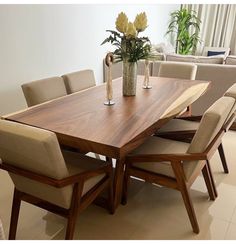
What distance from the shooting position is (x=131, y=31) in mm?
1945

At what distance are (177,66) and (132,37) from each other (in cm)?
124

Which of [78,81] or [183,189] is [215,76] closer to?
[78,81]

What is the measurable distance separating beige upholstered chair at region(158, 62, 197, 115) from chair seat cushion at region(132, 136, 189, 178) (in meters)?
1.22

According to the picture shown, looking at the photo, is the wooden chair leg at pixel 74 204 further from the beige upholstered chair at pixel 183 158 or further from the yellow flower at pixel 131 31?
the yellow flower at pixel 131 31

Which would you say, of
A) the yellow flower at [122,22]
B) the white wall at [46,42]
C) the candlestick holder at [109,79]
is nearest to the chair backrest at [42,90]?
the candlestick holder at [109,79]

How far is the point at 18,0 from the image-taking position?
2635 millimetres

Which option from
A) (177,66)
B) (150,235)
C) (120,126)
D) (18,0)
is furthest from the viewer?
(177,66)

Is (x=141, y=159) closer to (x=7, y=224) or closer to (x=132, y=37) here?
(x=132, y=37)

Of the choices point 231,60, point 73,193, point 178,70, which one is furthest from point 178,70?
point 73,193

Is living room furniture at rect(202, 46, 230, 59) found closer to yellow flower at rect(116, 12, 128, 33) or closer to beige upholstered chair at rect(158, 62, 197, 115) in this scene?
beige upholstered chair at rect(158, 62, 197, 115)

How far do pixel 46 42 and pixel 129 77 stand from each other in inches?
54.6

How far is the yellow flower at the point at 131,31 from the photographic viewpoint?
1.93m

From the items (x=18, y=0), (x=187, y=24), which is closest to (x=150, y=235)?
(x=18, y=0)

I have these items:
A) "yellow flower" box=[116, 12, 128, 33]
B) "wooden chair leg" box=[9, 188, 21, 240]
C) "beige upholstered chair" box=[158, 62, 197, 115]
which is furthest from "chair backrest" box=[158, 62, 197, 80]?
"wooden chair leg" box=[9, 188, 21, 240]
